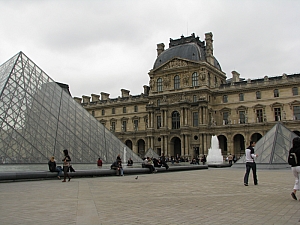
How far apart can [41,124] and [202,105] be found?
33.8 metres

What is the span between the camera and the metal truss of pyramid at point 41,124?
57.1 ft

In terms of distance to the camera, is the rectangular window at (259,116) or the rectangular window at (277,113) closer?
the rectangular window at (277,113)

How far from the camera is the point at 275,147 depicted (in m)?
22.1

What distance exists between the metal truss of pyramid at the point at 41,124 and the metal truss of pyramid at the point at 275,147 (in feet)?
29.2

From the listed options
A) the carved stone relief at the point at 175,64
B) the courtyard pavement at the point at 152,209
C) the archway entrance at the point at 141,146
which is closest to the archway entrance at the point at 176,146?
the archway entrance at the point at 141,146

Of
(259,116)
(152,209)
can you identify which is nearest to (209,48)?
(259,116)

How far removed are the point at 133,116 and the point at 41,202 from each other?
54.0 meters

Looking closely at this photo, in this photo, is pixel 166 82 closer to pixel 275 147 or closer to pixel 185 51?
pixel 185 51

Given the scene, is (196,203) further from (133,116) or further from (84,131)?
(133,116)

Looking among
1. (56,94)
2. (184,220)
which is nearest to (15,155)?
(56,94)

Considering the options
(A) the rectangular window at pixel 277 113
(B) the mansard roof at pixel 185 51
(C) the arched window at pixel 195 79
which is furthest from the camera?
(B) the mansard roof at pixel 185 51

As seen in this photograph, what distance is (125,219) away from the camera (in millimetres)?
5199

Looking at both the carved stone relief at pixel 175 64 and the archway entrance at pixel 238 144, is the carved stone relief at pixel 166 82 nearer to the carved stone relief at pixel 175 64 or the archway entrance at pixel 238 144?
the carved stone relief at pixel 175 64

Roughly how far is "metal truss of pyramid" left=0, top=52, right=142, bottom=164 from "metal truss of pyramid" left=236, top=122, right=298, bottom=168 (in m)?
8.91
